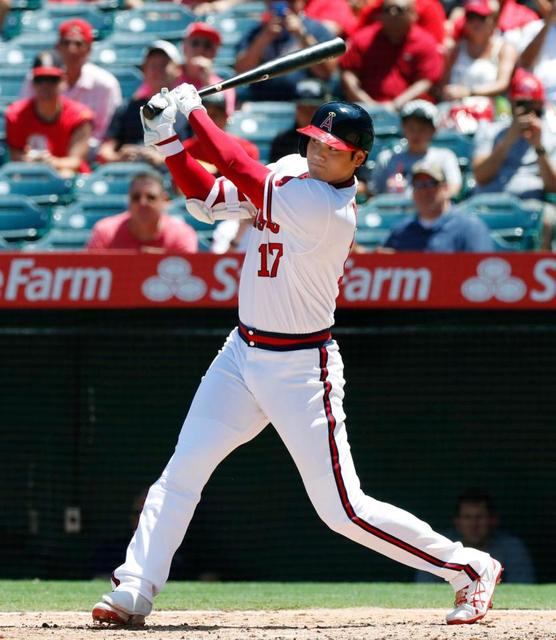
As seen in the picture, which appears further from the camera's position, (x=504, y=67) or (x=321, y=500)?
(x=504, y=67)

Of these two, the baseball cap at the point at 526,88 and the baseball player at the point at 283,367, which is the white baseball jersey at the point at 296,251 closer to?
the baseball player at the point at 283,367

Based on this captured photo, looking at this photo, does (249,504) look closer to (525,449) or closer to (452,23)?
(525,449)

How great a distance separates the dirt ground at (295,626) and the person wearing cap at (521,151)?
133 inches

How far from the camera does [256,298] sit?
4.34 meters

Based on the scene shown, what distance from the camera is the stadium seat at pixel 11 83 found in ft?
32.0

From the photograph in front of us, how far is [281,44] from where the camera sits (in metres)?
9.16

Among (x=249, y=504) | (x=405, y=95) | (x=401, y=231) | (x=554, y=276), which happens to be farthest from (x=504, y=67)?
(x=249, y=504)

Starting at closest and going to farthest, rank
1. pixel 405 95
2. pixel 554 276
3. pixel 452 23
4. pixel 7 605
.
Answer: pixel 7 605 → pixel 554 276 → pixel 405 95 → pixel 452 23

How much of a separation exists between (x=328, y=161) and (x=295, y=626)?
1.57 meters

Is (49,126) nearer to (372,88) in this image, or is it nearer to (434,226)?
(372,88)

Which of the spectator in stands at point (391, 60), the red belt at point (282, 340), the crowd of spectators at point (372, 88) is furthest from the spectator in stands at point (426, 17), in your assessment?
the red belt at point (282, 340)

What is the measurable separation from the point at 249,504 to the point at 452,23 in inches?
170

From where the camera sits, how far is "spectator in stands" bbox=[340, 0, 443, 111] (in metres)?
8.88

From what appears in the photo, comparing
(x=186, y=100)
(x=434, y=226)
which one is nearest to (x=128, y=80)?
(x=434, y=226)
